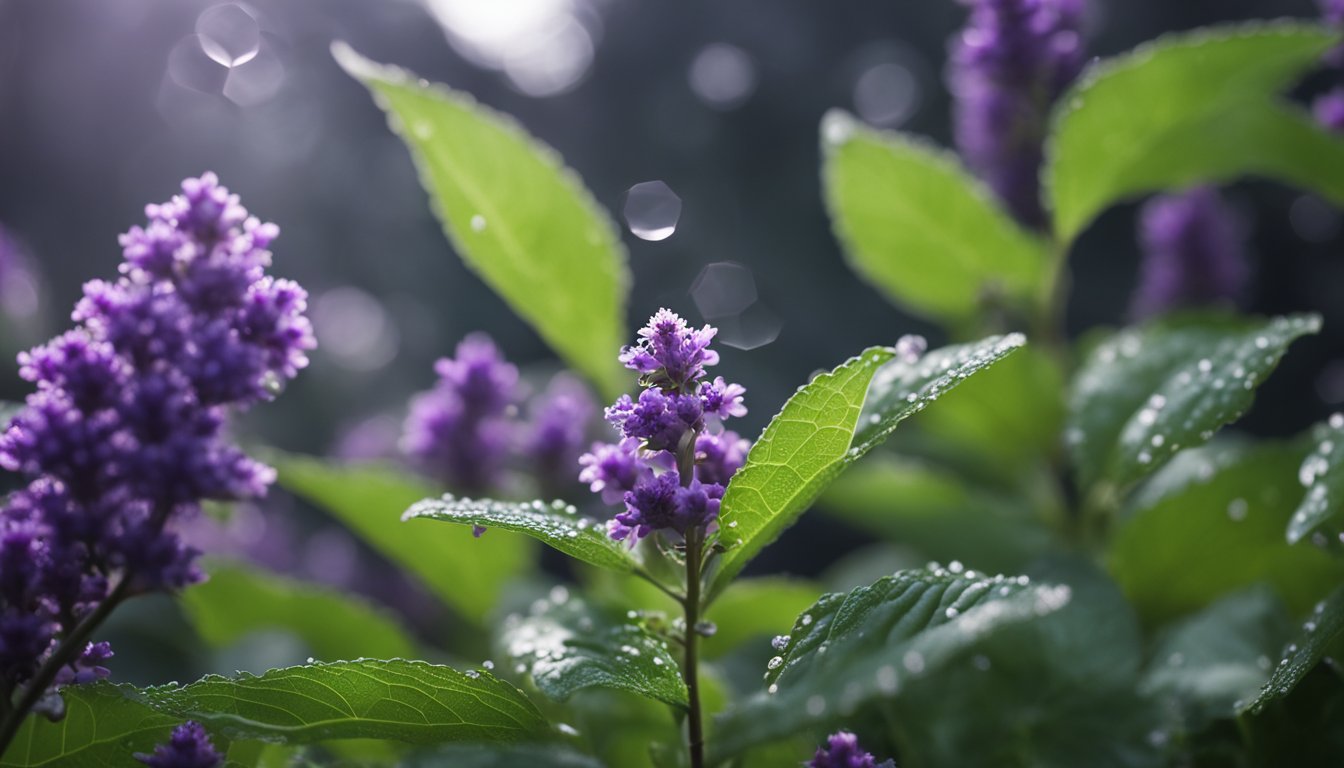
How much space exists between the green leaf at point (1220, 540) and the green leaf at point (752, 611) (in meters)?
0.34

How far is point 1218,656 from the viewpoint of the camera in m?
0.97

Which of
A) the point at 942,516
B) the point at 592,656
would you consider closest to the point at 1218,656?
the point at 942,516

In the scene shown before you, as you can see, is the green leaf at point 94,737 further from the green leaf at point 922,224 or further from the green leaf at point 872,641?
the green leaf at point 922,224

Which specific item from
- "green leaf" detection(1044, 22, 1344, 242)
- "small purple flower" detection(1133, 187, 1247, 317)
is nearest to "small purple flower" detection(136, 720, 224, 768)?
"green leaf" detection(1044, 22, 1344, 242)

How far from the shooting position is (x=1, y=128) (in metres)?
3.19

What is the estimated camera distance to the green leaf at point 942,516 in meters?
1.28

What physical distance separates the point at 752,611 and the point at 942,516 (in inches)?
11.0

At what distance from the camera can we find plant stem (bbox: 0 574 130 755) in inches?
27.0

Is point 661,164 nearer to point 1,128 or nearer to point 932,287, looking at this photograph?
point 932,287

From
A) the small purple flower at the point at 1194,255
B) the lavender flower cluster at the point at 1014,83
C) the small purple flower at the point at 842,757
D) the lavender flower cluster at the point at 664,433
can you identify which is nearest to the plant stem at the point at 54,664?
the lavender flower cluster at the point at 664,433

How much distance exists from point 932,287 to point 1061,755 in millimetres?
868

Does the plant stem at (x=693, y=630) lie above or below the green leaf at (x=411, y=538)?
below

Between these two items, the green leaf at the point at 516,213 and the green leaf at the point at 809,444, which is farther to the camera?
the green leaf at the point at 516,213

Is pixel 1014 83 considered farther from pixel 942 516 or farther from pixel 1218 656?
pixel 1218 656
